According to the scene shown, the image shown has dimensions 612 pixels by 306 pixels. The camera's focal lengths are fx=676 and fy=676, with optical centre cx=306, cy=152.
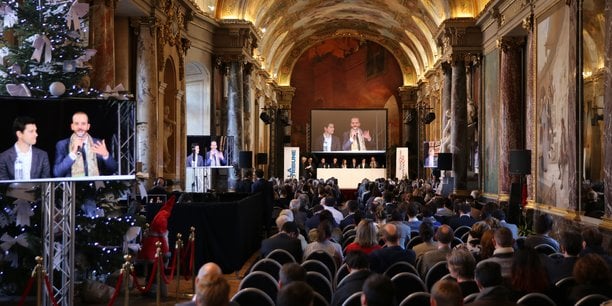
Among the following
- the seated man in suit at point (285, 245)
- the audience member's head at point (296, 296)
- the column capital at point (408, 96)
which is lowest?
the seated man in suit at point (285, 245)

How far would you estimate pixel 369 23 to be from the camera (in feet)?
126

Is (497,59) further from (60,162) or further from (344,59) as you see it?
(344,59)

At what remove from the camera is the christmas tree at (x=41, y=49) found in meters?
7.91

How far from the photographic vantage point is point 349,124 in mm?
39750

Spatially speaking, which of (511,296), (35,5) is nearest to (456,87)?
(35,5)

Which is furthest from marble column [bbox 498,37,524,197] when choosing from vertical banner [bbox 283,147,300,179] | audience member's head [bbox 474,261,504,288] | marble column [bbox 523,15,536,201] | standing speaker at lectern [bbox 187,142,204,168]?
vertical banner [bbox 283,147,300,179]

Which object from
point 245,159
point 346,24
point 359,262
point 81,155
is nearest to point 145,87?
point 245,159

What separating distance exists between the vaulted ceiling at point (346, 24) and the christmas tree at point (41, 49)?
16.5 metres

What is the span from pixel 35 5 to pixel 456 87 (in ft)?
56.7

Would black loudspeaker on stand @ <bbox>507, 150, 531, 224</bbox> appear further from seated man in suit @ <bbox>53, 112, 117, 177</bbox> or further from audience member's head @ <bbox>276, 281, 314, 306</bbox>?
audience member's head @ <bbox>276, 281, 314, 306</bbox>

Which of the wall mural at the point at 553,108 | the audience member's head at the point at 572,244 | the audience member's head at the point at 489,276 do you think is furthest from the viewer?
the wall mural at the point at 553,108

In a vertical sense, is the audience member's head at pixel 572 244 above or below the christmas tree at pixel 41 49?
below

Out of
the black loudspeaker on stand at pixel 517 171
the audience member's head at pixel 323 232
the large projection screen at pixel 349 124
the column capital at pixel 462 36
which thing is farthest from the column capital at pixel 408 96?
the audience member's head at pixel 323 232

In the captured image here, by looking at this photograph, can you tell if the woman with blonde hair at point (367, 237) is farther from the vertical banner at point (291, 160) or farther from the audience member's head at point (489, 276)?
the vertical banner at point (291, 160)
